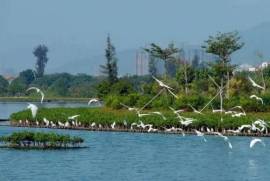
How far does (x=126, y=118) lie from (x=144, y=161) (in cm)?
2804

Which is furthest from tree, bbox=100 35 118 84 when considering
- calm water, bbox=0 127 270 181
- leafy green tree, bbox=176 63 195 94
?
calm water, bbox=0 127 270 181

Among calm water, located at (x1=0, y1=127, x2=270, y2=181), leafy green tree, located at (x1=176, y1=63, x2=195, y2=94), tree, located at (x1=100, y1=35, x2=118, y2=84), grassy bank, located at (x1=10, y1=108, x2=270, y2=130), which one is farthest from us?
tree, located at (x1=100, y1=35, x2=118, y2=84)

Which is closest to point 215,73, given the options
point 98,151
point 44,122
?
point 44,122

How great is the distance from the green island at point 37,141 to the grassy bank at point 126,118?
64.6ft

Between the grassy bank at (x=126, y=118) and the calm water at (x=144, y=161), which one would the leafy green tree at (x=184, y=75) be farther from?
the calm water at (x=144, y=161)

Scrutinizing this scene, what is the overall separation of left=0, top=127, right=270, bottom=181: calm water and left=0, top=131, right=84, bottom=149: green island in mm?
779

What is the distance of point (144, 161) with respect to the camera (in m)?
64.8

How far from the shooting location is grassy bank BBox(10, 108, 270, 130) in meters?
86.8

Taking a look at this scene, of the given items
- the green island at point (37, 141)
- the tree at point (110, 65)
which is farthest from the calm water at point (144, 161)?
the tree at point (110, 65)

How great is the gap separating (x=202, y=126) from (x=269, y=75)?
4691cm

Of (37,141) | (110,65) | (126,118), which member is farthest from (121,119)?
(110,65)

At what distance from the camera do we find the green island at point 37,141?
6781 cm

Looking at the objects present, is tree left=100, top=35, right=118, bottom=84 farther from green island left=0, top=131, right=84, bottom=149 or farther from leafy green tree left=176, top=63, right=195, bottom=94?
green island left=0, top=131, right=84, bottom=149

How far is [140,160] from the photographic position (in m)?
65.4
